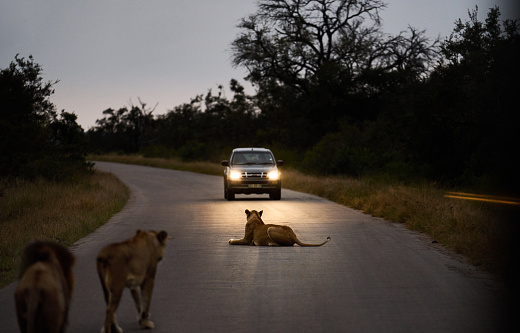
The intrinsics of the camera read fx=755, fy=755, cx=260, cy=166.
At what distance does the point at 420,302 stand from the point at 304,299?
49.8 inches

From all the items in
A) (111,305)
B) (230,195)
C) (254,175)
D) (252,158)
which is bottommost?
(230,195)

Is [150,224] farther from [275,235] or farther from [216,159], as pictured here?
[216,159]

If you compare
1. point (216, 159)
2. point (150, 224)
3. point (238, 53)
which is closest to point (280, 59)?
point (238, 53)

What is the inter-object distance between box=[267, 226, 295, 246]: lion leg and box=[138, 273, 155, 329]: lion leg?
6490 mm

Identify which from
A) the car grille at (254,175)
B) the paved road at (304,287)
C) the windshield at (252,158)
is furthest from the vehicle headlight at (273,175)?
the paved road at (304,287)

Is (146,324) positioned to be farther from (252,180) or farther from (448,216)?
(252,180)

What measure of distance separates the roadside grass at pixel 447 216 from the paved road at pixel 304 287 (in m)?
0.44

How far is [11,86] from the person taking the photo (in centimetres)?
3081

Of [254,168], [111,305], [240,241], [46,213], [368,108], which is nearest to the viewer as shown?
[111,305]

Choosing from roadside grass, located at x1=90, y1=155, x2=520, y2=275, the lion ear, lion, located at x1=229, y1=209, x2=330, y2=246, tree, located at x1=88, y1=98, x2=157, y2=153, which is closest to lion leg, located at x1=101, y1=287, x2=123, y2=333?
the lion ear

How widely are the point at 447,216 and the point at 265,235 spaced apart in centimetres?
463

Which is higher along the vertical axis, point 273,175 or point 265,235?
point 273,175

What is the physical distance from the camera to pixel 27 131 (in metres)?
30.5

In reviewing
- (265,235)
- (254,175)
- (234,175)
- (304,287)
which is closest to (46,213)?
(265,235)
